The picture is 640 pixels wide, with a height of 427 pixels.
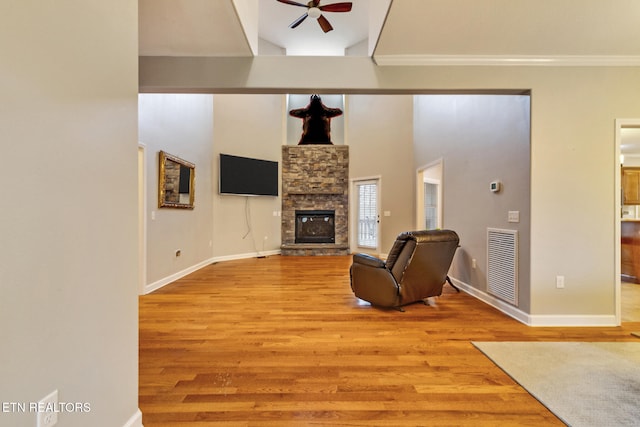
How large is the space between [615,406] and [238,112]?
276 inches

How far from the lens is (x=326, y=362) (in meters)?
2.03

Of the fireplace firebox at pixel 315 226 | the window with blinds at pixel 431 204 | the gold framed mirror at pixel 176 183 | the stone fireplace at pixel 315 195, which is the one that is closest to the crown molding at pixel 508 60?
the gold framed mirror at pixel 176 183

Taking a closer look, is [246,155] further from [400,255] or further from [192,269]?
[400,255]

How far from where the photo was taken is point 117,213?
1.23m

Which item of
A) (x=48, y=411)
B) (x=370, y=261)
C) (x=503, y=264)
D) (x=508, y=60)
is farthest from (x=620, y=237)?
(x=48, y=411)

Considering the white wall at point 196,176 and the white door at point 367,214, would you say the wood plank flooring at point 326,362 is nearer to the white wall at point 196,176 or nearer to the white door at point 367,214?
the white wall at point 196,176

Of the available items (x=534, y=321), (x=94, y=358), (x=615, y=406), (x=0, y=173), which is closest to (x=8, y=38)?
(x=0, y=173)

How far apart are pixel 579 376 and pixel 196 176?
562cm

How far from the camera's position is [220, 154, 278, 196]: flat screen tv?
6.17 m

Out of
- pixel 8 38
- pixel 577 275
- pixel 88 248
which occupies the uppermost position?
pixel 8 38

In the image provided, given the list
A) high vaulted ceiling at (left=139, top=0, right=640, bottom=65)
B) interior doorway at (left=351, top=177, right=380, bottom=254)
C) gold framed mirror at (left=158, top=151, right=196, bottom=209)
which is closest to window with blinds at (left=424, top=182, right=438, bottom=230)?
interior doorway at (left=351, top=177, right=380, bottom=254)

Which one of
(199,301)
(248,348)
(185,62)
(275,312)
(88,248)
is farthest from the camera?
(199,301)

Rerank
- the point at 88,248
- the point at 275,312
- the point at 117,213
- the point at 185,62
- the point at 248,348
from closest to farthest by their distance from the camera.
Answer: the point at 88,248 → the point at 117,213 → the point at 248,348 → the point at 185,62 → the point at 275,312

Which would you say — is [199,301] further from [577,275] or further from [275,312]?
[577,275]
